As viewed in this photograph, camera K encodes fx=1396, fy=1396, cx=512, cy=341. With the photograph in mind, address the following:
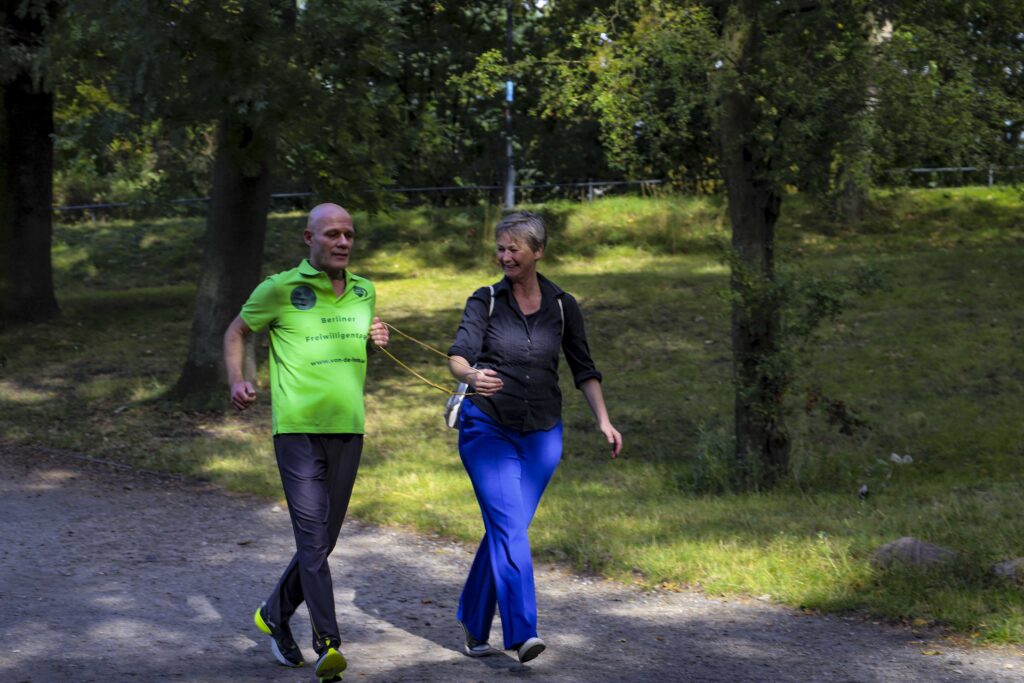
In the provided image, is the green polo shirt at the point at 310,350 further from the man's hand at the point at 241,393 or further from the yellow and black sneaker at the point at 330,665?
the yellow and black sneaker at the point at 330,665

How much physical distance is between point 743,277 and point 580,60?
128 inches

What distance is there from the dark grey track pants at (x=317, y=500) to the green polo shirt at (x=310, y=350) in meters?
0.08

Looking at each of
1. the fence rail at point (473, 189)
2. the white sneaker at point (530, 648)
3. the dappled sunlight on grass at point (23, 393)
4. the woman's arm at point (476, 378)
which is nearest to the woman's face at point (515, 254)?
the woman's arm at point (476, 378)

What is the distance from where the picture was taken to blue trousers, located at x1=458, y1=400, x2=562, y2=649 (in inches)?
229

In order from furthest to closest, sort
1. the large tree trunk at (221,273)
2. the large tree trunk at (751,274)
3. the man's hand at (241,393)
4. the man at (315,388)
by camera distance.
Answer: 1. the large tree trunk at (221,273)
2. the large tree trunk at (751,274)
3. the man at (315,388)
4. the man's hand at (241,393)

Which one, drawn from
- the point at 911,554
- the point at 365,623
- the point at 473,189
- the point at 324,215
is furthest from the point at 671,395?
the point at 473,189

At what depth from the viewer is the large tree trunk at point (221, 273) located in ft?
50.3

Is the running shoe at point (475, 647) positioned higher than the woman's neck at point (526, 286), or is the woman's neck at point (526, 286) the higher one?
the woman's neck at point (526, 286)

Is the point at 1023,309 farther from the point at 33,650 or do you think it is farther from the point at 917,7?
the point at 33,650

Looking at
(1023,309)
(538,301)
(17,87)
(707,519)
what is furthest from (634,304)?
(538,301)

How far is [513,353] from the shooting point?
598 cm

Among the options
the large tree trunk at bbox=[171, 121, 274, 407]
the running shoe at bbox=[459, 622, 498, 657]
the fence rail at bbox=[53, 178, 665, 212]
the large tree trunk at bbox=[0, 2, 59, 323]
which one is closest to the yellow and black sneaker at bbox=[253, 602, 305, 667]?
the running shoe at bbox=[459, 622, 498, 657]

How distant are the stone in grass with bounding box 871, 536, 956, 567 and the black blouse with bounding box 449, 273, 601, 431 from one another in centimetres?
238

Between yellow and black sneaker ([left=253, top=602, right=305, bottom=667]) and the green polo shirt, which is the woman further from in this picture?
yellow and black sneaker ([left=253, top=602, right=305, bottom=667])
